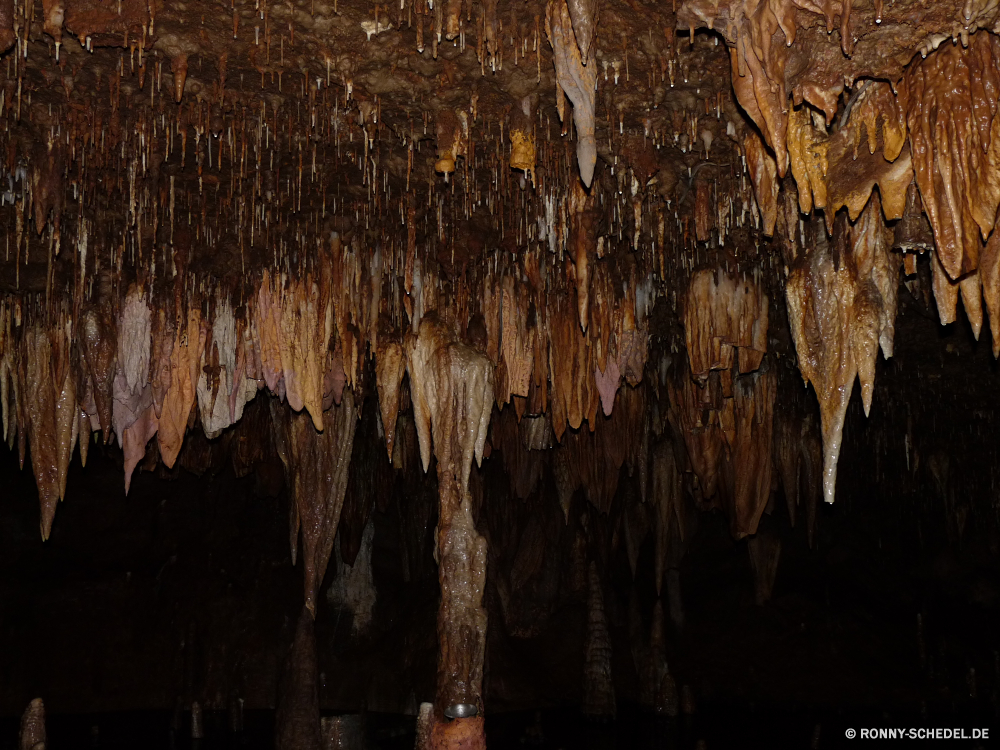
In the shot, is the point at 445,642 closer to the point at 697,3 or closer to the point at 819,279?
the point at 819,279

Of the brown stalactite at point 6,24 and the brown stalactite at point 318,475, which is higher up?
the brown stalactite at point 6,24

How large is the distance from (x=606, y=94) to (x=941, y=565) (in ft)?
54.7

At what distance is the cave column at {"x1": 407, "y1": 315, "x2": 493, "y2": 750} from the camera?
859 centimetres

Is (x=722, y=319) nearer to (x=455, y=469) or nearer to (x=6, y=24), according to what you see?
(x=455, y=469)

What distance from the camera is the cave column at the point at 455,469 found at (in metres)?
8.59

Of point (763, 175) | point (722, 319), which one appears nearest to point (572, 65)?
point (763, 175)

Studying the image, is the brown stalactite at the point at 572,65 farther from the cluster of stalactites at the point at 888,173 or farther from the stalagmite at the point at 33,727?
the stalagmite at the point at 33,727

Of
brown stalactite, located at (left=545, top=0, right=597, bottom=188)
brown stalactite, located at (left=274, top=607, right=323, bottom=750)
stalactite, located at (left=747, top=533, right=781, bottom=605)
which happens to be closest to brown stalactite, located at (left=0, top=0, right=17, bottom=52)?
brown stalactite, located at (left=545, top=0, right=597, bottom=188)

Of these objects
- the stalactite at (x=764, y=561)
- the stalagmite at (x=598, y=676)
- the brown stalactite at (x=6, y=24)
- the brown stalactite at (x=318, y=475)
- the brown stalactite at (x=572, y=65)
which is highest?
the brown stalactite at (x=6, y=24)

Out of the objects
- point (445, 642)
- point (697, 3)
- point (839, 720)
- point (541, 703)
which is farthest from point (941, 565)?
point (697, 3)

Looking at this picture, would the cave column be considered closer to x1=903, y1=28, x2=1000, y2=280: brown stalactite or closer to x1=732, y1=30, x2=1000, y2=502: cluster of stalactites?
x1=732, y1=30, x2=1000, y2=502: cluster of stalactites

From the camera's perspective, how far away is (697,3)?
4566 millimetres

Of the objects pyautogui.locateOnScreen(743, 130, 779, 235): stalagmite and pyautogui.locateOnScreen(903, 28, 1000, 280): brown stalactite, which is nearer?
pyautogui.locateOnScreen(903, 28, 1000, 280): brown stalactite

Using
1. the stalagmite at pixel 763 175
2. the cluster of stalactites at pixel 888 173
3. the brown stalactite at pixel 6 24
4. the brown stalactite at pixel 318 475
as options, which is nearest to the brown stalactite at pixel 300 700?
the brown stalactite at pixel 318 475
